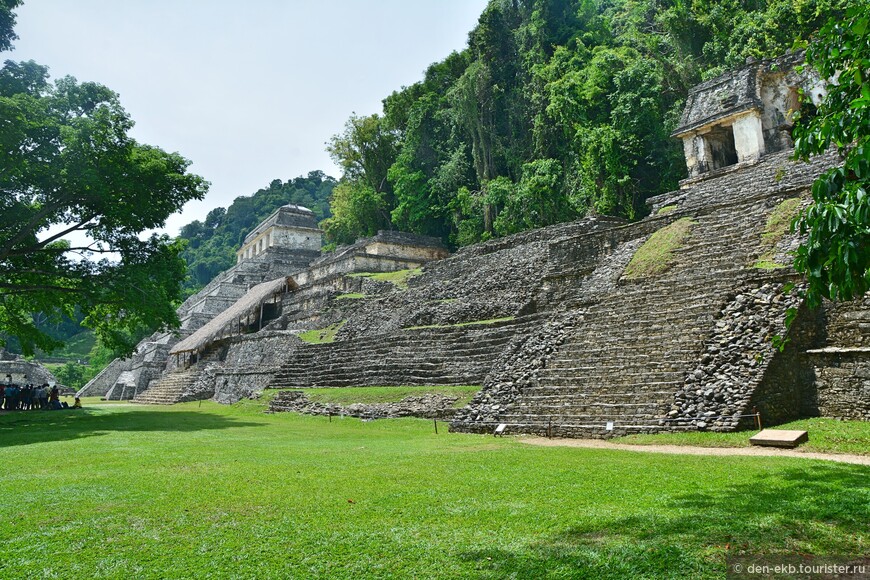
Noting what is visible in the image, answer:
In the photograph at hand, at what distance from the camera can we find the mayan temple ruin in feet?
28.9

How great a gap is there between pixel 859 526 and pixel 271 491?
14.3ft

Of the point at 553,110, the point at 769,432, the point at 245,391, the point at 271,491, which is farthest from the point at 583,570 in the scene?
the point at 553,110

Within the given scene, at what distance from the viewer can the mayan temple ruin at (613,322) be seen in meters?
8.80

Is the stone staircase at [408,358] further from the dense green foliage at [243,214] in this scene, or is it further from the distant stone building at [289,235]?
the dense green foliage at [243,214]

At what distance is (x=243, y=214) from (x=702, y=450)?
233 ft

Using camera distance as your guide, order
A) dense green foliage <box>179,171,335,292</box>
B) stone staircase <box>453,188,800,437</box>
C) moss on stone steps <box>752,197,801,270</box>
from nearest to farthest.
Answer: stone staircase <box>453,188,800,437</box>, moss on stone steps <box>752,197,801,270</box>, dense green foliage <box>179,171,335,292</box>

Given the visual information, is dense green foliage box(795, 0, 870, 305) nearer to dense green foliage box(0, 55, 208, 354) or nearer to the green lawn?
the green lawn

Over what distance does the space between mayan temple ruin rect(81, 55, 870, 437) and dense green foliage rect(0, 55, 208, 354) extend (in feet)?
15.5

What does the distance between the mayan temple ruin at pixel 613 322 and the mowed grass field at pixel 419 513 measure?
5.78 feet

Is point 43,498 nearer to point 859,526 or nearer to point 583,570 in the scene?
point 583,570

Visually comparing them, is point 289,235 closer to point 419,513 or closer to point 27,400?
point 27,400

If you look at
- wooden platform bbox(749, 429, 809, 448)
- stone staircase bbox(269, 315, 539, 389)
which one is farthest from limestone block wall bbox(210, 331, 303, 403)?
wooden platform bbox(749, 429, 809, 448)

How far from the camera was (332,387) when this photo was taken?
16.7 metres

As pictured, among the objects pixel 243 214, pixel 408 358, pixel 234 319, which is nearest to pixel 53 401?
pixel 234 319
